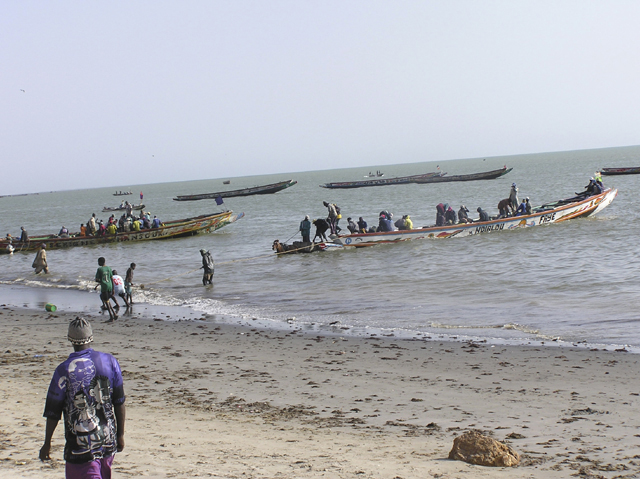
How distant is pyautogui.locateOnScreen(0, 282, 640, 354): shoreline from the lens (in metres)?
10.2

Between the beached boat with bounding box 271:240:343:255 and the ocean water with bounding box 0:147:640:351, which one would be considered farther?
the beached boat with bounding box 271:240:343:255

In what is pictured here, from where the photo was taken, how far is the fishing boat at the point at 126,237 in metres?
33.0

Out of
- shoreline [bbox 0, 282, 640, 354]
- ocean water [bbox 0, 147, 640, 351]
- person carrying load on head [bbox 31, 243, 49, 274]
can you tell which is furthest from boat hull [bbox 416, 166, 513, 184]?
shoreline [bbox 0, 282, 640, 354]

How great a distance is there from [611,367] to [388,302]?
686 cm

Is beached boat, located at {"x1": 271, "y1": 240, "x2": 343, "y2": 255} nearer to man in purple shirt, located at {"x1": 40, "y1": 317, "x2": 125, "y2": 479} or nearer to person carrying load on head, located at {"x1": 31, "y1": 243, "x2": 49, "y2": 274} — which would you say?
person carrying load on head, located at {"x1": 31, "y1": 243, "x2": 49, "y2": 274}

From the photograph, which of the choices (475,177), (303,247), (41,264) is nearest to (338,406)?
(303,247)

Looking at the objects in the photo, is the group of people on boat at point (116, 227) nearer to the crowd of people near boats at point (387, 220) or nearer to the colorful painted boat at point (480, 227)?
the crowd of people near boats at point (387, 220)

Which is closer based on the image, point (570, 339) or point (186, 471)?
point (186, 471)

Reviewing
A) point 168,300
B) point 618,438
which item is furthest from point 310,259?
point 618,438

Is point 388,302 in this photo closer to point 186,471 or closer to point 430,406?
point 430,406

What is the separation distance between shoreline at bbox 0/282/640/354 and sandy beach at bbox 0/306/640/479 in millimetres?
457

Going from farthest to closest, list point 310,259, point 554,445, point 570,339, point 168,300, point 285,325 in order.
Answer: point 310,259 → point 168,300 → point 285,325 → point 570,339 → point 554,445

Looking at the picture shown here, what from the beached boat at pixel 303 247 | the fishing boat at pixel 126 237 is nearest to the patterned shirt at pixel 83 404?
the beached boat at pixel 303 247

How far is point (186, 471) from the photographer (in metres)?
4.71
